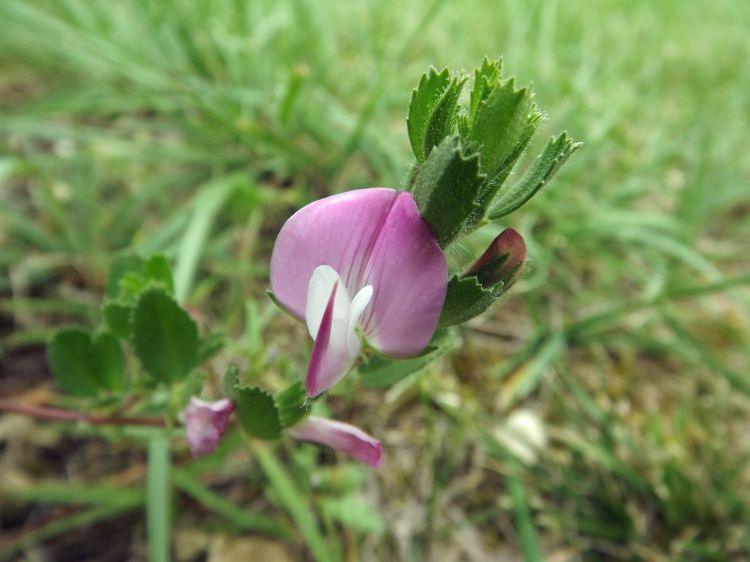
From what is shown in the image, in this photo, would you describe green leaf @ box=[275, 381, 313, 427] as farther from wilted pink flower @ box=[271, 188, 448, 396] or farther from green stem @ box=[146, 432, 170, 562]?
green stem @ box=[146, 432, 170, 562]

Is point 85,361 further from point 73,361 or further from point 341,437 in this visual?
point 341,437

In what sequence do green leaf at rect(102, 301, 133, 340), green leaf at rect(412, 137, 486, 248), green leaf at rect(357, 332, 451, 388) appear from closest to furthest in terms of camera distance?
green leaf at rect(412, 137, 486, 248), green leaf at rect(357, 332, 451, 388), green leaf at rect(102, 301, 133, 340)

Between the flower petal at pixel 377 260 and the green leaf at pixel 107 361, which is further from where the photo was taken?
the green leaf at pixel 107 361

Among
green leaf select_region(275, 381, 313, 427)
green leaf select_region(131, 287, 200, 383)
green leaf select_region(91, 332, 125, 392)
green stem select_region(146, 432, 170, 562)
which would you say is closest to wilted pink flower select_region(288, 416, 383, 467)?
green leaf select_region(275, 381, 313, 427)

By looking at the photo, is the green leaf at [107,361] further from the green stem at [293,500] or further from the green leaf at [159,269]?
the green stem at [293,500]

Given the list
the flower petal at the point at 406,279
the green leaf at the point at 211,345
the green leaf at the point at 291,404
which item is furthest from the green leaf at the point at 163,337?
the flower petal at the point at 406,279

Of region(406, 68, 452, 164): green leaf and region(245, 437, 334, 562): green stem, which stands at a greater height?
region(406, 68, 452, 164): green leaf
